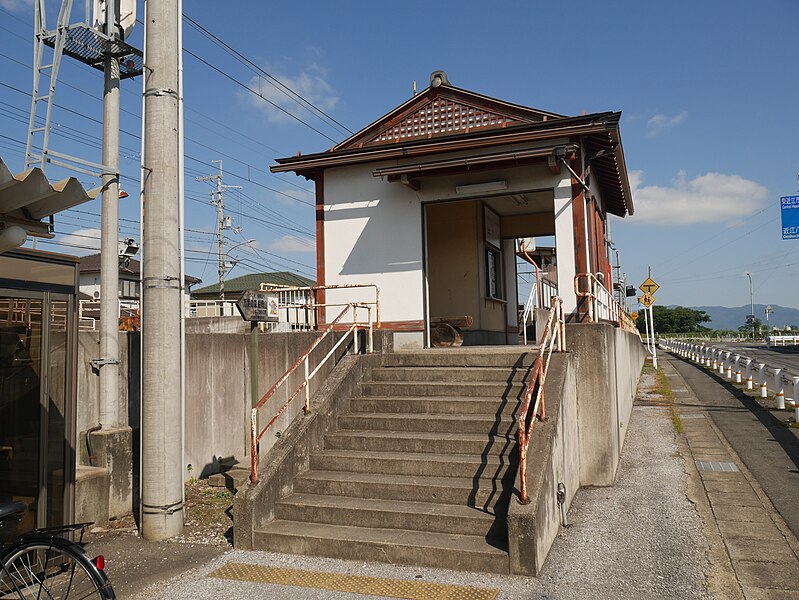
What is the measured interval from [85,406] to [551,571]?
19.3ft

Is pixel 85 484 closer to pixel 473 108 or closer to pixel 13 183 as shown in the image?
pixel 13 183

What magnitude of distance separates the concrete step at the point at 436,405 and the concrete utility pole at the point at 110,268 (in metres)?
2.98

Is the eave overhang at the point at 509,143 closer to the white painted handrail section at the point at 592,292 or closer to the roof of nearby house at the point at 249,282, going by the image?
the white painted handrail section at the point at 592,292

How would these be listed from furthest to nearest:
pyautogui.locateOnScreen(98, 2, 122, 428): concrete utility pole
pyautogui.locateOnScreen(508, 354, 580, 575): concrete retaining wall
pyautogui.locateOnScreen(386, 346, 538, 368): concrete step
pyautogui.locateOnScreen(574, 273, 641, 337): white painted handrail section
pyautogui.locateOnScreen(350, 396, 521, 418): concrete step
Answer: pyautogui.locateOnScreen(574, 273, 641, 337): white painted handrail section → pyautogui.locateOnScreen(386, 346, 538, 368): concrete step → pyautogui.locateOnScreen(98, 2, 122, 428): concrete utility pole → pyautogui.locateOnScreen(350, 396, 521, 418): concrete step → pyautogui.locateOnScreen(508, 354, 580, 575): concrete retaining wall

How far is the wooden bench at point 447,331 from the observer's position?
12594 millimetres

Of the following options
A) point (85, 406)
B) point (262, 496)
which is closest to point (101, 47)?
point (85, 406)

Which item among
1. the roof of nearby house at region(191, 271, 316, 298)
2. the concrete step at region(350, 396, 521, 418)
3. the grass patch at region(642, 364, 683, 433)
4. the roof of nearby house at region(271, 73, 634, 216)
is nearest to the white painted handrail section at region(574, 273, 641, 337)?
the concrete step at region(350, 396, 521, 418)

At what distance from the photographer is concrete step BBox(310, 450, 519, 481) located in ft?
20.5

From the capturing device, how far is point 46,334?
18.9ft

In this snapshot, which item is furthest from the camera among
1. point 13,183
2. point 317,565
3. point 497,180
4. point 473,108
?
point 473,108

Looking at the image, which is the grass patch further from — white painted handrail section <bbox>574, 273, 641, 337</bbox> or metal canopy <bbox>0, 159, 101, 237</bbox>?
metal canopy <bbox>0, 159, 101, 237</bbox>

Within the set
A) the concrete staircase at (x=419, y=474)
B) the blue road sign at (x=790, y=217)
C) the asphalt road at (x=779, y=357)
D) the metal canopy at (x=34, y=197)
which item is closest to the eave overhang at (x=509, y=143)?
the concrete staircase at (x=419, y=474)

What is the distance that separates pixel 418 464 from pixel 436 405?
3.51ft

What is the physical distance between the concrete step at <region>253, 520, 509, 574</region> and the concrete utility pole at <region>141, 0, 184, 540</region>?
4.25 ft
